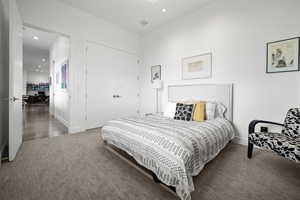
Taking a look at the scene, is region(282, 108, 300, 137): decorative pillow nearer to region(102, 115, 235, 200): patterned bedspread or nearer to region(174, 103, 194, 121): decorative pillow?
region(102, 115, 235, 200): patterned bedspread

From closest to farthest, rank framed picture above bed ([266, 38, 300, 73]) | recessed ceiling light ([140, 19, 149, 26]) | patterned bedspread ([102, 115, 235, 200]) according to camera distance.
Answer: patterned bedspread ([102, 115, 235, 200])
framed picture above bed ([266, 38, 300, 73])
recessed ceiling light ([140, 19, 149, 26])

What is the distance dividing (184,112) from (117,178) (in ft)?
5.48

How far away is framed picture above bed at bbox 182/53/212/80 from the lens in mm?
3090

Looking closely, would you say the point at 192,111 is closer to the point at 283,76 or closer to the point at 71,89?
the point at 283,76

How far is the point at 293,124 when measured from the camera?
74.6 inches

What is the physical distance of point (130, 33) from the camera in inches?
177

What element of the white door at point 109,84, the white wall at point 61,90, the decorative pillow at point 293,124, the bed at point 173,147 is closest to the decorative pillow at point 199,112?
the bed at point 173,147

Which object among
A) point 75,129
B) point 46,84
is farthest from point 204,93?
point 46,84

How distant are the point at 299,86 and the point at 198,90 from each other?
1.66 m

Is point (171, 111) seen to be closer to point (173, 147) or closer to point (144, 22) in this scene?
point (173, 147)

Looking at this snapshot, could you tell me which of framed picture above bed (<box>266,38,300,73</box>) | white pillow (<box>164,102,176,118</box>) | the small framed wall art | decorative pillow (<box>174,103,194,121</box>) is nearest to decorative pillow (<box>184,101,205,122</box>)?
decorative pillow (<box>174,103,194,121</box>)

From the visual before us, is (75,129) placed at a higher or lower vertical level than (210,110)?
lower

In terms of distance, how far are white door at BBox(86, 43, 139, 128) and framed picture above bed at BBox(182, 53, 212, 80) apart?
6.43 ft

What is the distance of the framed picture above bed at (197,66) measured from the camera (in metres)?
3.09
